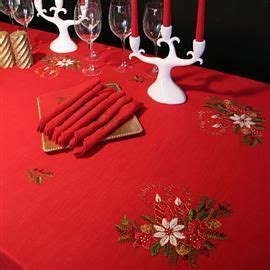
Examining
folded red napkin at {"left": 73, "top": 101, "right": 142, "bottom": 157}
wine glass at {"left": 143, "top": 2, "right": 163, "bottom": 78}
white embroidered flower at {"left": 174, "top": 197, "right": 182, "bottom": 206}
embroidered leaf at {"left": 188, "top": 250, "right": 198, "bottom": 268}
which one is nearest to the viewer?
embroidered leaf at {"left": 188, "top": 250, "right": 198, "bottom": 268}

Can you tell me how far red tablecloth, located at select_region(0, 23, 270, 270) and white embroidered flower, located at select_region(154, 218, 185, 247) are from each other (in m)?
0.04

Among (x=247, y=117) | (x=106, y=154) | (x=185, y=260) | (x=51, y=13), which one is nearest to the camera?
(x=185, y=260)

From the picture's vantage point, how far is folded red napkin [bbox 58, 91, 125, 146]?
2.69 ft

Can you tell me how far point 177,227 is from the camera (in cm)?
66

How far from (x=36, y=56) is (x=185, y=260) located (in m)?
0.91

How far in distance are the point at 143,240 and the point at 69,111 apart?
0.39 m

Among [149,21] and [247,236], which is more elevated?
[149,21]

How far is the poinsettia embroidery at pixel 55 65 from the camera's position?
1.14m

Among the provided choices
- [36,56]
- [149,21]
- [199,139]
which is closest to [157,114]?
[199,139]

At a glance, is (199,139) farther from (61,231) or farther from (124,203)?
(61,231)

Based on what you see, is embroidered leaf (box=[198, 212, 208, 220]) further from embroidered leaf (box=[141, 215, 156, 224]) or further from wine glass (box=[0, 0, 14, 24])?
wine glass (box=[0, 0, 14, 24])

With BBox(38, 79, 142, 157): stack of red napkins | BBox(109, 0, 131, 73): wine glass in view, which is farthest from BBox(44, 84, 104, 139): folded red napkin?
BBox(109, 0, 131, 73): wine glass

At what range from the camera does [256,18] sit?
1.14m

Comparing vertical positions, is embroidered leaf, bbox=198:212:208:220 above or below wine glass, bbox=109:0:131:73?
below
